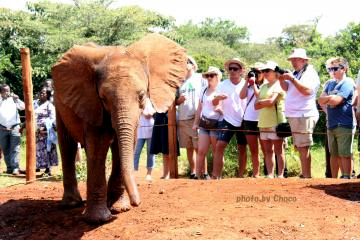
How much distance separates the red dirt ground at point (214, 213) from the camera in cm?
636

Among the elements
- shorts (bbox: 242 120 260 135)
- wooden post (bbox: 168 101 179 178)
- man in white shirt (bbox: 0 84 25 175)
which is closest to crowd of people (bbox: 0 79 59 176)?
man in white shirt (bbox: 0 84 25 175)

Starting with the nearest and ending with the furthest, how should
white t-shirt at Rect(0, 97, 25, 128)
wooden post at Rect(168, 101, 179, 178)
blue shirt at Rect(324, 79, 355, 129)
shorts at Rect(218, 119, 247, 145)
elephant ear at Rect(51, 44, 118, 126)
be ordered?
elephant ear at Rect(51, 44, 118, 126) → blue shirt at Rect(324, 79, 355, 129) → shorts at Rect(218, 119, 247, 145) → wooden post at Rect(168, 101, 179, 178) → white t-shirt at Rect(0, 97, 25, 128)

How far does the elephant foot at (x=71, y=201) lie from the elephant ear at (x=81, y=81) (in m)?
1.44

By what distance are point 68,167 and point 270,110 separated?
10.4 feet

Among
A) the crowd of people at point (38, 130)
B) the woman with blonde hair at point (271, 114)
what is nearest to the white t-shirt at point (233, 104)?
the woman with blonde hair at point (271, 114)

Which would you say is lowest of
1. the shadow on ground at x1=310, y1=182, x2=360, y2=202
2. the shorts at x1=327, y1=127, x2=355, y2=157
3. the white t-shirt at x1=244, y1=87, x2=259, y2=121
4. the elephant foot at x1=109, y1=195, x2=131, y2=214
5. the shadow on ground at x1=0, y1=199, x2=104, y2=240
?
the shadow on ground at x1=0, y1=199, x2=104, y2=240

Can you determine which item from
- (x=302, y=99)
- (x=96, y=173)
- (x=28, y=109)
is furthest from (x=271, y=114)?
(x=28, y=109)

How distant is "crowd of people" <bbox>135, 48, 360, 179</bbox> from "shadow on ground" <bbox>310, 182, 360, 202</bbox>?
3.88ft

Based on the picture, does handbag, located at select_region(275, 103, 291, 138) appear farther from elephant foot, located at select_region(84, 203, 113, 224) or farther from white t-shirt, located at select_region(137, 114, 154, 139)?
elephant foot, located at select_region(84, 203, 113, 224)

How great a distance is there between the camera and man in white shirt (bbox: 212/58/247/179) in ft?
33.1

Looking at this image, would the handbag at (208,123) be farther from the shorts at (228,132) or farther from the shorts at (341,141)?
the shorts at (341,141)

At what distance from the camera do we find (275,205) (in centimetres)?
717

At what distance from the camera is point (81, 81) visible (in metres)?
7.19

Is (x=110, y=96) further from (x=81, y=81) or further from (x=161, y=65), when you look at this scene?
(x=161, y=65)
